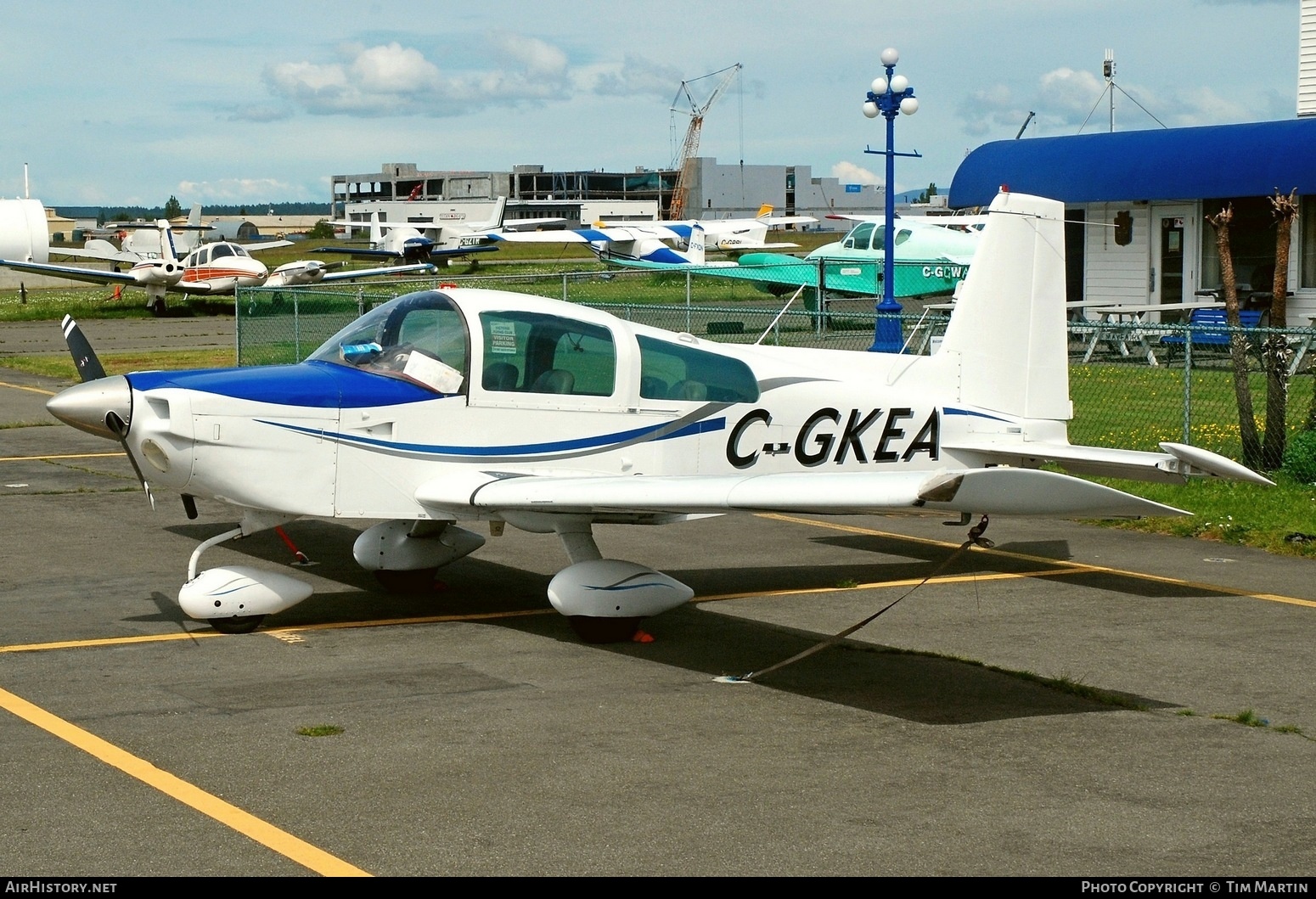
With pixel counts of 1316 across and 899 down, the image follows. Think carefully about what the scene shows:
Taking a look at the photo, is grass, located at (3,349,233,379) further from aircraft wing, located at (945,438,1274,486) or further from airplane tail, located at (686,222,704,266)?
airplane tail, located at (686,222,704,266)

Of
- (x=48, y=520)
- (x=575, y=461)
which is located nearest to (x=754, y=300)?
(x=48, y=520)

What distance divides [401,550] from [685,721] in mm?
3282

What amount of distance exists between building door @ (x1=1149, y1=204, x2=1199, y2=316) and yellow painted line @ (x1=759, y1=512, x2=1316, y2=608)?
17.0 meters

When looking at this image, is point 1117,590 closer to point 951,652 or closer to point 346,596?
point 951,652

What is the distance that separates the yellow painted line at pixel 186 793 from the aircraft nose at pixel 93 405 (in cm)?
160

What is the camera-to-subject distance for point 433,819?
5.33 meters

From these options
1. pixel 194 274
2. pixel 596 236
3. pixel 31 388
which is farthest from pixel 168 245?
pixel 31 388

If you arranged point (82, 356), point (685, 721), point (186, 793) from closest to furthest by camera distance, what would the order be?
point (186, 793) < point (685, 721) < point (82, 356)

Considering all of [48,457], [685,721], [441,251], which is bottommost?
[685,721]

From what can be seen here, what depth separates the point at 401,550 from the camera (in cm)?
944

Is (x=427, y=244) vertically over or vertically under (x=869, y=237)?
over

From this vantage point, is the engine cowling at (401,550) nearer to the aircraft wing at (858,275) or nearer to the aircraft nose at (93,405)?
the aircraft nose at (93,405)

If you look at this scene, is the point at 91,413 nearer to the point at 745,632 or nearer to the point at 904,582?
the point at 745,632

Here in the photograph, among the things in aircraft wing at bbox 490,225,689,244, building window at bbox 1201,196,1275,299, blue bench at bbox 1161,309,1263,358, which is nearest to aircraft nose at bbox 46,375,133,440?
blue bench at bbox 1161,309,1263,358
